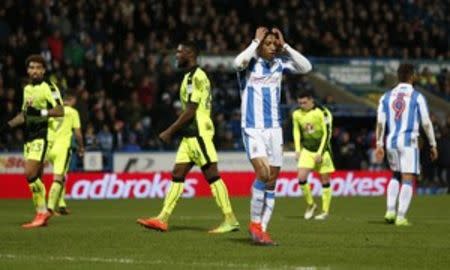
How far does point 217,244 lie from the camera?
13711 millimetres

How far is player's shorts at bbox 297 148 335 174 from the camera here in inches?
850

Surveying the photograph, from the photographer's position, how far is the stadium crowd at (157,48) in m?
30.6

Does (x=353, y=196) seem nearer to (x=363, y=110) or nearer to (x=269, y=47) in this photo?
(x=363, y=110)

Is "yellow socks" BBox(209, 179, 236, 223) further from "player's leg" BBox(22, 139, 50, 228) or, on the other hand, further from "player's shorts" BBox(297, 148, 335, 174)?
"player's shorts" BBox(297, 148, 335, 174)

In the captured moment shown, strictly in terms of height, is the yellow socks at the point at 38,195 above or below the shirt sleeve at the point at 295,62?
below

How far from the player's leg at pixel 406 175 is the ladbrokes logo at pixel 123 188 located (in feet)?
43.7

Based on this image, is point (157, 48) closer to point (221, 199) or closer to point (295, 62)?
point (221, 199)

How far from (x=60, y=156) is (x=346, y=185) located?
44.6ft

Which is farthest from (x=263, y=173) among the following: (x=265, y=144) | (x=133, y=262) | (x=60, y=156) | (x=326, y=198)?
(x=326, y=198)

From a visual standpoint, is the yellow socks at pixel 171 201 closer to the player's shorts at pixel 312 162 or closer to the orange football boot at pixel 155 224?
the orange football boot at pixel 155 224

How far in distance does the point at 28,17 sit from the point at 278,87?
18.8m

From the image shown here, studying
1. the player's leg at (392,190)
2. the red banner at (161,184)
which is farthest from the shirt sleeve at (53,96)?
the red banner at (161,184)

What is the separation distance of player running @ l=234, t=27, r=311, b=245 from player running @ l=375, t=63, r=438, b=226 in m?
4.03

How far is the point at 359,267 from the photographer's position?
11289mm
